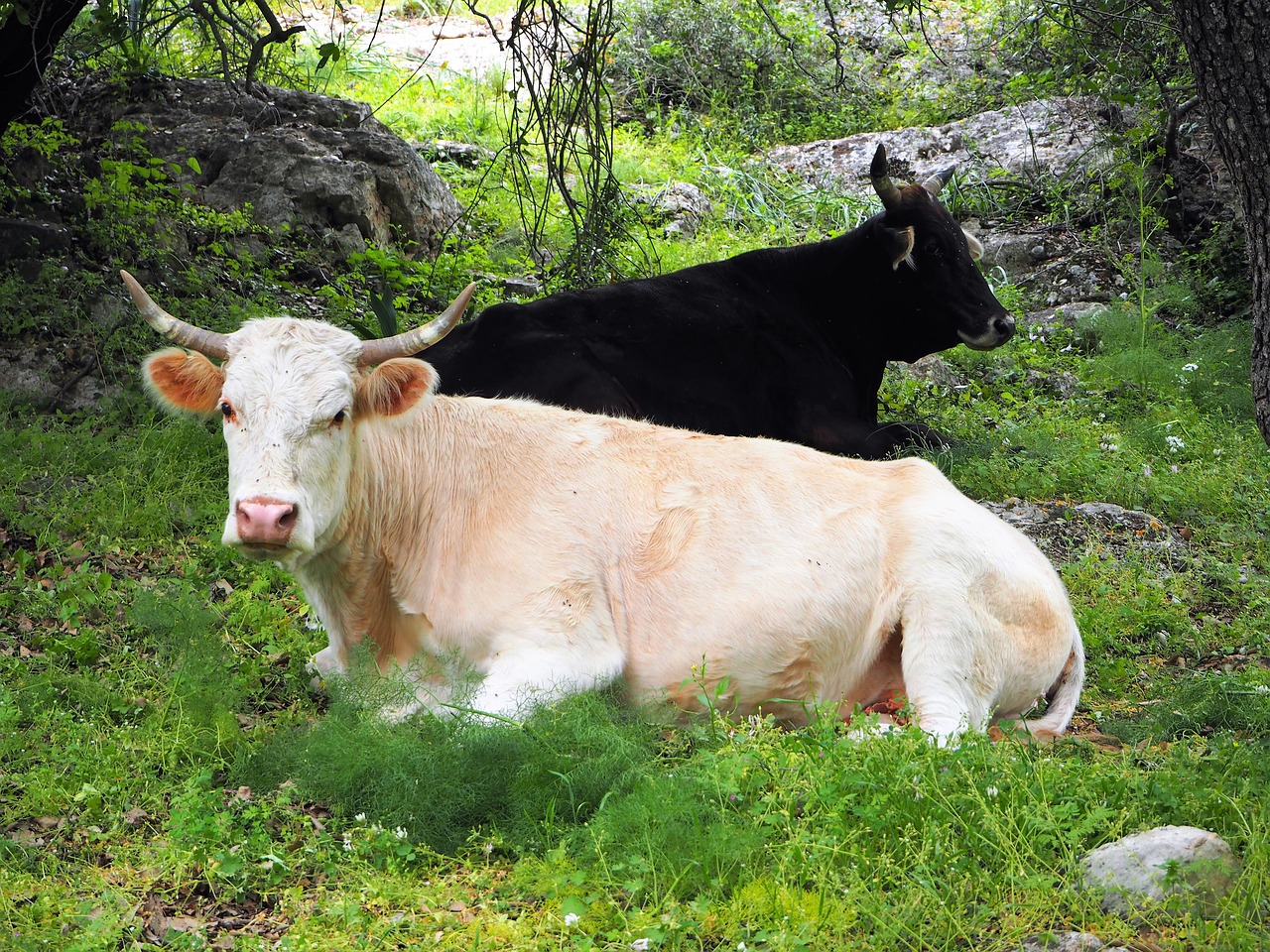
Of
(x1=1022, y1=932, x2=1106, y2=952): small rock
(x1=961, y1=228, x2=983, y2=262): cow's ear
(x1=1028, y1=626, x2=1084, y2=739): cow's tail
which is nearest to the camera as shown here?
(x1=1022, y1=932, x2=1106, y2=952): small rock

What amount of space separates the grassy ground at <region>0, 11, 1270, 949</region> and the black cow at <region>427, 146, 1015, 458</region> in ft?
6.54

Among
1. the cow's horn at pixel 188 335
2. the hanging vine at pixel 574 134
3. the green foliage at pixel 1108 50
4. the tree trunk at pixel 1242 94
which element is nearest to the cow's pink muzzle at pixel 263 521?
the cow's horn at pixel 188 335

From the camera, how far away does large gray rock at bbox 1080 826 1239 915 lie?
3.19m

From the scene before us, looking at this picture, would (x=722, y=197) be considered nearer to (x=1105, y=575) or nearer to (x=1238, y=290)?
(x=1238, y=290)

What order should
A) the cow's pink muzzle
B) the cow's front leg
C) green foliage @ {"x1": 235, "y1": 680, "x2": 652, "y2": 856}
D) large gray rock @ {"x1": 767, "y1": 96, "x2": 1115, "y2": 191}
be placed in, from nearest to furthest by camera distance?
green foliage @ {"x1": 235, "y1": 680, "x2": 652, "y2": 856} → the cow's pink muzzle → the cow's front leg → large gray rock @ {"x1": 767, "y1": 96, "x2": 1115, "y2": 191}

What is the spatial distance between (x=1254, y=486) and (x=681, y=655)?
16.4 ft

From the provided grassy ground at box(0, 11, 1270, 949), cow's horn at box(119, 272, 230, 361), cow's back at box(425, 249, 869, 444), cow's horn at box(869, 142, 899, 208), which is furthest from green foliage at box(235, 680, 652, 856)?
cow's horn at box(869, 142, 899, 208)

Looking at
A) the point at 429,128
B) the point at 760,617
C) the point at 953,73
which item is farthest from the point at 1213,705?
the point at 953,73

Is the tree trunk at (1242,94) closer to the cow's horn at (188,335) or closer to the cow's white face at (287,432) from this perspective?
the cow's white face at (287,432)

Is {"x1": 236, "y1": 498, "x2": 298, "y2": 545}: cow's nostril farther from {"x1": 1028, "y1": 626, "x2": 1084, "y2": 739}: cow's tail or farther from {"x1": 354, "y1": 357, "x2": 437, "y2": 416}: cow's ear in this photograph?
{"x1": 1028, "y1": 626, "x2": 1084, "y2": 739}: cow's tail

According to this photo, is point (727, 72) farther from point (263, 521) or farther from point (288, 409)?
point (263, 521)

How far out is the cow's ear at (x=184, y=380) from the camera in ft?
16.4

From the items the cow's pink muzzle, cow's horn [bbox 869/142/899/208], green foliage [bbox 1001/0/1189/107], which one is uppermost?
green foliage [bbox 1001/0/1189/107]

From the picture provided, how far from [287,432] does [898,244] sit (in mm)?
5955
